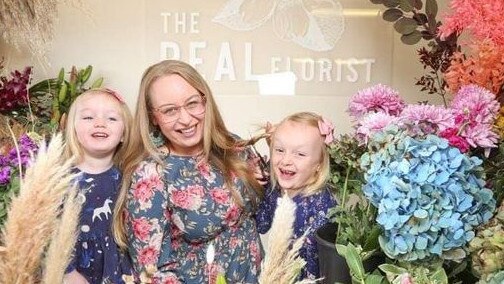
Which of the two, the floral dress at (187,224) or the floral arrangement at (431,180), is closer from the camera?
the floral arrangement at (431,180)

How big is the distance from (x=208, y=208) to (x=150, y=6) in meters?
1.13

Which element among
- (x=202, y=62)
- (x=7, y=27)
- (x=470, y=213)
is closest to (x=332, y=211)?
(x=470, y=213)

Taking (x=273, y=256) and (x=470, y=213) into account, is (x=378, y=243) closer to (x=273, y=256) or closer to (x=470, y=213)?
(x=470, y=213)

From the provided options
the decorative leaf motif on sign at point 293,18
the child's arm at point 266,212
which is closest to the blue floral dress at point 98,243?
the child's arm at point 266,212

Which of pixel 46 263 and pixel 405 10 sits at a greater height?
pixel 405 10

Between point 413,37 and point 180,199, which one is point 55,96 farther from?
point 413,37

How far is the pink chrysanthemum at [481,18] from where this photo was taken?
1187mm

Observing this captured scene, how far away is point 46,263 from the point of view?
0.65 metres

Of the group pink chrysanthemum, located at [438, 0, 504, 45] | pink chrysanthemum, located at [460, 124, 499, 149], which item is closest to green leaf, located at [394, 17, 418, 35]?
pink chrysanthemum, located at [438, 0, 504, 45]

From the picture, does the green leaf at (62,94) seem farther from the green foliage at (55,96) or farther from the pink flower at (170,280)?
the pink flower at (170,280)

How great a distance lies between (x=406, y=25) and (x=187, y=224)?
795 millimetres

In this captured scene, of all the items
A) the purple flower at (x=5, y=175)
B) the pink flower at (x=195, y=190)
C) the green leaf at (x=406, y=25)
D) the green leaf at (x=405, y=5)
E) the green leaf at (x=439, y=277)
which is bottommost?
the green leaf at (x=439, y=277)

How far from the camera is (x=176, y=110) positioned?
141 centimetres

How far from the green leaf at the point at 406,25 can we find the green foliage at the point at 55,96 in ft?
3.40
